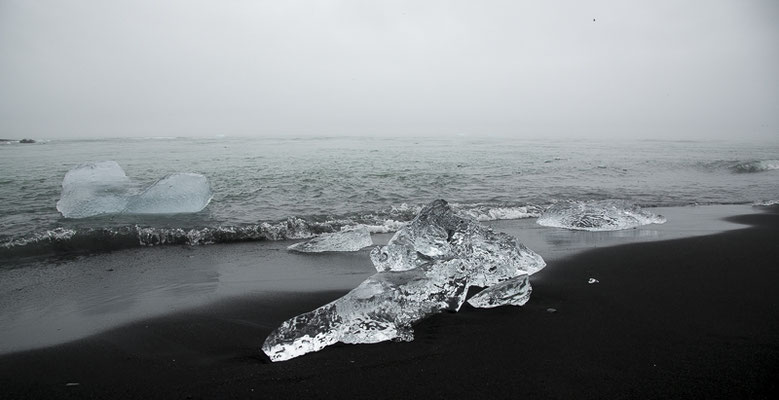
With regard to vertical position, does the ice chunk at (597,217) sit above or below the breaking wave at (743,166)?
below

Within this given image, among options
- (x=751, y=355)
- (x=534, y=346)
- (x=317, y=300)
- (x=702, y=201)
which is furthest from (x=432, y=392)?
(x=702, y=201)

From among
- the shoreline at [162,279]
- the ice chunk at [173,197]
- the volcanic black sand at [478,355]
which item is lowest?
the shoreline at [162,279]

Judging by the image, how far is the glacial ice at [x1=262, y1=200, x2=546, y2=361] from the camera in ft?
9.26

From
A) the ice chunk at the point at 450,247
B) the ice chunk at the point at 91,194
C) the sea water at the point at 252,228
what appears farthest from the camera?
the ice chunk at the point at 91,194

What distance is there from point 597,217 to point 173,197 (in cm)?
814

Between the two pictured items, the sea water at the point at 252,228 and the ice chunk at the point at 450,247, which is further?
the ice chunk at the point at 450,247

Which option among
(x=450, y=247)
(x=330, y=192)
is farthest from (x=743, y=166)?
(x=450, y=247)

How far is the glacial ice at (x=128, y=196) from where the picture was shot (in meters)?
7.23

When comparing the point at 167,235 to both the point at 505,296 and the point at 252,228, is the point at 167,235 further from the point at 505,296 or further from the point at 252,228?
the point at 505,296

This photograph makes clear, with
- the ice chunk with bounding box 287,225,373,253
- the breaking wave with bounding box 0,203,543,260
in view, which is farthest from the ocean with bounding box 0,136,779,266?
the ice chunk with bounding box 287,225,373,253

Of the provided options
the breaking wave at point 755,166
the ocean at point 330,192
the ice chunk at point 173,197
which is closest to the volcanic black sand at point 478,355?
the ocean at point 330,192

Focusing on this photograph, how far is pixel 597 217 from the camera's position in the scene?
7.03 meters

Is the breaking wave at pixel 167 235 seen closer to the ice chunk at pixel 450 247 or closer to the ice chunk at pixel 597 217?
the ice chunk at pixel 450 247

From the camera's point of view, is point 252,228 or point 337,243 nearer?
point 337,243
